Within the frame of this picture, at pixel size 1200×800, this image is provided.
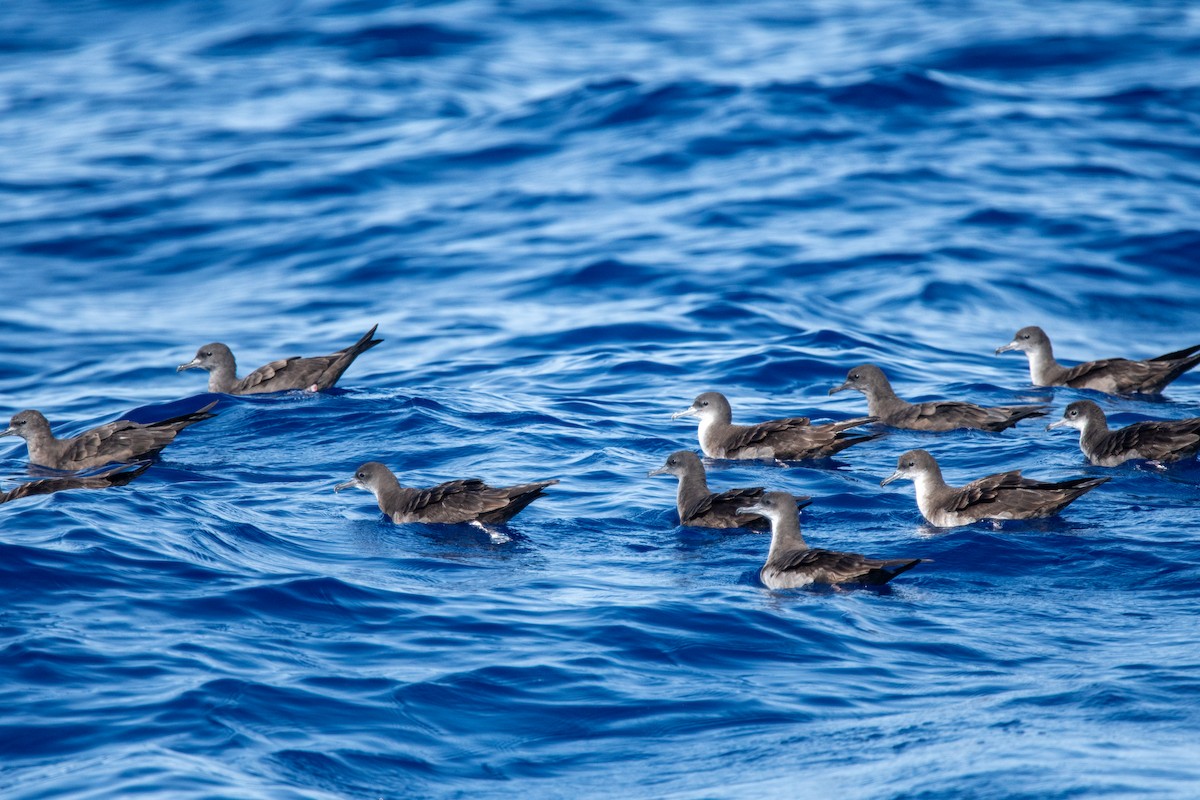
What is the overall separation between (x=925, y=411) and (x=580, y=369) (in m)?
3.91

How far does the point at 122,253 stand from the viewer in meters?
20.4

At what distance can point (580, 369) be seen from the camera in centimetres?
1507

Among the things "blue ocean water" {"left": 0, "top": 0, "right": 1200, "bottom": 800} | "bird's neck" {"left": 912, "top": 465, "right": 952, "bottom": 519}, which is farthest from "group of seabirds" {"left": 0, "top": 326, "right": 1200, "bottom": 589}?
"blue ocean water" {"left": 0, "top": 0, "right": 1200, "bottom": 800}

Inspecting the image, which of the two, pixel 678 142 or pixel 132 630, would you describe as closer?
pixel 132 630

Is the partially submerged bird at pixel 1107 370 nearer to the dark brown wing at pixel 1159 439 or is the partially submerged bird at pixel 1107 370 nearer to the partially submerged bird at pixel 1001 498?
the dark brown wing at pixel 1159 439

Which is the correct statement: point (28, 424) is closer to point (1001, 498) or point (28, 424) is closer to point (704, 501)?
point (704, 501)

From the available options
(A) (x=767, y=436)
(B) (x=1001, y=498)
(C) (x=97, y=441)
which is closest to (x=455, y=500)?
(A) (x=767, y=436)

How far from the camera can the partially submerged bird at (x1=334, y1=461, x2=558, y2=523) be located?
10008 millimetres

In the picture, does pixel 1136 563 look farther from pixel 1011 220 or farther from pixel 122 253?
pixel 122 253

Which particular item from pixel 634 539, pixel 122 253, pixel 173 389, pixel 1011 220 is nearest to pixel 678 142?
pixel 1011 220

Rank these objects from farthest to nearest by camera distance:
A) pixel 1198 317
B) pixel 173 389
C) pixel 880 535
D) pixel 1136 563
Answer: pixel 1198 317 → pixel 173 389 → pixel 880 535 → pixel 1136 563

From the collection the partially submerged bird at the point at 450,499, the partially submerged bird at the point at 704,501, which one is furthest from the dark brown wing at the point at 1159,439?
the partially submerged bird at the point at 450,499

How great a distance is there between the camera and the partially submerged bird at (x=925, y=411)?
40.4 ft

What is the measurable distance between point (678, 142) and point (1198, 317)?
28.2 feet
